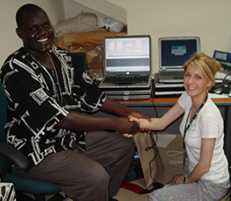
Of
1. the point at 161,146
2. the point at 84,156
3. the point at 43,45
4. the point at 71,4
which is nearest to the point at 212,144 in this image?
the point at 84,156

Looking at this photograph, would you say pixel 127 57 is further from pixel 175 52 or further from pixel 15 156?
pixel 15 156

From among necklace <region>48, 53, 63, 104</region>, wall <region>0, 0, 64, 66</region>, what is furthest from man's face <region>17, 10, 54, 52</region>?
wall <region>0, 0, 64, 66</region>

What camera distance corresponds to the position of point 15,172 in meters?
1.93

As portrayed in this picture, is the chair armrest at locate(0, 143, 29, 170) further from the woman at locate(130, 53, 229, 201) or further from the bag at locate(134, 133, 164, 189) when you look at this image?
the bag at locate(134, 133, 164, 189)

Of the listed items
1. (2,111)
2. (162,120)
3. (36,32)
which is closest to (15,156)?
(2,111)

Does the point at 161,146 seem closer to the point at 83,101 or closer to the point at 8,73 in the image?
the point at 83,101

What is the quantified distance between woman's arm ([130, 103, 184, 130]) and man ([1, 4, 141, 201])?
8 centimetres

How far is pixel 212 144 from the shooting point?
1.75 metres

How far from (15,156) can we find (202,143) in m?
0.89

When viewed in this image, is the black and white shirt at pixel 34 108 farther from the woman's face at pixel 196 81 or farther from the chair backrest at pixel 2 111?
the woman's face at pixel 196 81

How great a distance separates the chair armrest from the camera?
1755mm

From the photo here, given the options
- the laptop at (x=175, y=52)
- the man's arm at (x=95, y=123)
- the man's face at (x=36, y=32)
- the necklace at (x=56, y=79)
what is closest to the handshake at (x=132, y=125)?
the man's arm at (x=95, y=123)

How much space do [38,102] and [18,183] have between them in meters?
0.42

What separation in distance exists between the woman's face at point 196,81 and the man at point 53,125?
1.46ft
